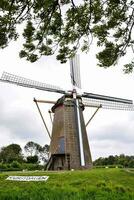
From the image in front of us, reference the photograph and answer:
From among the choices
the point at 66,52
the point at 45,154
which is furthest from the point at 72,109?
the point at 45,154

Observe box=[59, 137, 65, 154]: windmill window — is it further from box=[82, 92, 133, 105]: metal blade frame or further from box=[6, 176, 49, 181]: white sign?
box=[6, 176, 49, 181]: white sign

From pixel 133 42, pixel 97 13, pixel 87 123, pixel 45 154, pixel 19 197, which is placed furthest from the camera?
pixel 45 154

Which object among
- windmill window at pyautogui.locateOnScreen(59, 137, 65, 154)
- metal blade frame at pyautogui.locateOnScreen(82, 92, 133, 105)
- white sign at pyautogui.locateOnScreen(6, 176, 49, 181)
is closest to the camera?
white sign at pyautogui.locateOnScreen(6, 176, 49, 181)

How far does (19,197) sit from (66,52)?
3557mm

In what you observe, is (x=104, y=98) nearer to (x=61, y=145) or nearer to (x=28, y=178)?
(x=61, y=145)

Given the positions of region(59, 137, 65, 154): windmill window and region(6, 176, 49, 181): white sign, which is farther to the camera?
region(59, 137, 65, 154): windmill window

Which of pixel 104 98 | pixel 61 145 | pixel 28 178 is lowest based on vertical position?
pixel 28 178

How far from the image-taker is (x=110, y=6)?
9.60 metres

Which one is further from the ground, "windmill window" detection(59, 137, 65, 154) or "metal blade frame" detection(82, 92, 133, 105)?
"metal blade frame" detection(82, 92, 133, 105)

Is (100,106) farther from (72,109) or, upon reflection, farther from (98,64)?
(98,64)

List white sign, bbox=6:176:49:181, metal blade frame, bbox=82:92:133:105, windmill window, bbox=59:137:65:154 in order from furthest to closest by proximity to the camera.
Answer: metal blade frame, bbox=82:92:133:105 → windmill window, bbox=59:137:65:154 → white sign, bbox=6:176:49:181

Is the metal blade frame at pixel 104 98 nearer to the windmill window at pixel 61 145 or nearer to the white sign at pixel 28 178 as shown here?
the windmill window at pixel 61 145

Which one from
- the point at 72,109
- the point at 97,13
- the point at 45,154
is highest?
the point at 45,154

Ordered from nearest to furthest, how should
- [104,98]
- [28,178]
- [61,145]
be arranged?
[28,178]
[61,145]
[104,98]
